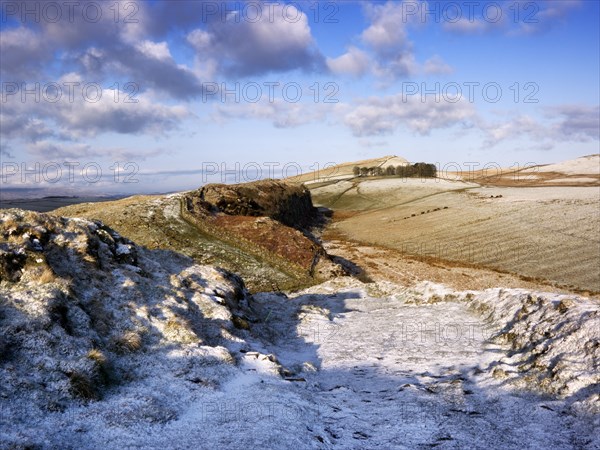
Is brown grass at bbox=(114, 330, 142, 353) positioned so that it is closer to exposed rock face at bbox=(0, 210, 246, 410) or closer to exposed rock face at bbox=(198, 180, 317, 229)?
exposed rock face at bbox=(0, 210, 246, 410)

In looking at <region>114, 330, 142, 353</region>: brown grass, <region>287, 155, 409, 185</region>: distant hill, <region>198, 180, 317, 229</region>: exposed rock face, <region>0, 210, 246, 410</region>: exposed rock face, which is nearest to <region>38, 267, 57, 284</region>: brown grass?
<region>0, 210, 246, 410</region>: exposed rock face

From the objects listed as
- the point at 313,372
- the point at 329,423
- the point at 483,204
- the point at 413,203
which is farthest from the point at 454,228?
the point at 329,423

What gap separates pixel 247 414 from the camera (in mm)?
11031

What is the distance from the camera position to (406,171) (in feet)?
465

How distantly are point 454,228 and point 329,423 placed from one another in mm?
55933

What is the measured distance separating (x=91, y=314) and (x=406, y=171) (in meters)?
136

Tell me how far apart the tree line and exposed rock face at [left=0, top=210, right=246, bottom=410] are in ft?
416

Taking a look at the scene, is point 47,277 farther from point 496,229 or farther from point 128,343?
point 496,229

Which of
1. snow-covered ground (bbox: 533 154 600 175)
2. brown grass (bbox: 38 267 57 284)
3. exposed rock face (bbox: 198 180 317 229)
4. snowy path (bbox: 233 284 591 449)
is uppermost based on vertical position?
snow-covered ground (bbox: 533 154 600 175)

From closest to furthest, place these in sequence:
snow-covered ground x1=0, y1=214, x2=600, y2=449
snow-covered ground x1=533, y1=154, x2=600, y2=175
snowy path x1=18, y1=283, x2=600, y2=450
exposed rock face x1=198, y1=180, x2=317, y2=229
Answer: snowy path x1=18, y1=283, x2=600, y2=450
snow-covered ground x1=0, y1=214, x2=600, y2=449
exposed rock face x1=198, y1=180, x2=317, y2=229
snow-covered ground x1=533, y1=154, x2=600, y2=175

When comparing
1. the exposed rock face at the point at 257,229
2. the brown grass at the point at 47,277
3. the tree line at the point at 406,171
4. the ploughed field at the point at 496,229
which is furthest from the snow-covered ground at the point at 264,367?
the tree line at the point at 406,171

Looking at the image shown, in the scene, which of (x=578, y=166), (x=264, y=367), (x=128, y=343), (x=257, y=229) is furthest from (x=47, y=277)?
(x=578, y=166)

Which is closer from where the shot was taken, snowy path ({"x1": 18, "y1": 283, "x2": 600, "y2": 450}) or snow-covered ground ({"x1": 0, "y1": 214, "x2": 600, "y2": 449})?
snowy path ({"x1": 18, "y1": 283, "x2": 600, "y2": 450})

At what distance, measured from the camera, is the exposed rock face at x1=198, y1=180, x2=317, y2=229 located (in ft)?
179
